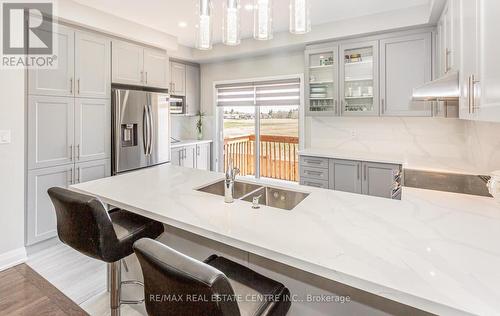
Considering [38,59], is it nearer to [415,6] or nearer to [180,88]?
[180,88]

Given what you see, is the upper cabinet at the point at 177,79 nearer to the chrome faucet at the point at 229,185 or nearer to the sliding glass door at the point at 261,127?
the sliding glass door at the point at 261,127

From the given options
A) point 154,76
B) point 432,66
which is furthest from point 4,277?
point 432,66

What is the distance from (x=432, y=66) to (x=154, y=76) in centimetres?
366

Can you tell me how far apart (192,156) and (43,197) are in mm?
2309

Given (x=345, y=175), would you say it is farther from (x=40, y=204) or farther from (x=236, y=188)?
(x=40, y=204)

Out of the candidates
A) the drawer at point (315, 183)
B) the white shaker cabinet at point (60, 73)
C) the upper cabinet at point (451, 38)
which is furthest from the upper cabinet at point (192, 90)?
the upper cabinet at point (451, 38)

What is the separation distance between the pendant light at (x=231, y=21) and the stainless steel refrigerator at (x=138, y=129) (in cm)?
206

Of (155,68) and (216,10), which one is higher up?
(216,10)

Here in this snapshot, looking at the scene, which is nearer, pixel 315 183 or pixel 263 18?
pixel 263 18

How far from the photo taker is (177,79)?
15.8 feet

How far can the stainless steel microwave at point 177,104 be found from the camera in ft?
15.1

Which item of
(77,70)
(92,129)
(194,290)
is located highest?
(77,70)

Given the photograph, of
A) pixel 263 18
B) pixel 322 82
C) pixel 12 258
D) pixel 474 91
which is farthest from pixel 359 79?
pixel 12 258

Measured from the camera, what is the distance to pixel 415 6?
9.89 ft
